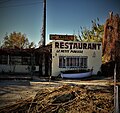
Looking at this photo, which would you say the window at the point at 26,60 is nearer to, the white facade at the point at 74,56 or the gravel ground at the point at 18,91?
the white facade at the point at 74,56

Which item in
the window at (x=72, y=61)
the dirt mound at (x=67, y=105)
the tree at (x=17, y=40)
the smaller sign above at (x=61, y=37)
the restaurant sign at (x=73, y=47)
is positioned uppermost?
the tree at (x=17, y=40)

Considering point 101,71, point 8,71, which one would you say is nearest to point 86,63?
point 101,71

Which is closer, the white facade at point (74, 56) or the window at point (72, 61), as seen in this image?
the white facade at point (74, 56)

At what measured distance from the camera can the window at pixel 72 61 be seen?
24.2m

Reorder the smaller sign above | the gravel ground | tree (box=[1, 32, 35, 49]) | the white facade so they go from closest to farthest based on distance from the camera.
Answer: the gravel ground, the white facade, the smaller sign above, tree (box=[1, 32, 35, 49])

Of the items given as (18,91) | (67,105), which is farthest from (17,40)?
(67,105)

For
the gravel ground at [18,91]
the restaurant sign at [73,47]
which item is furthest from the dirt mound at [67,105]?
the restaurant sign at [73,47]

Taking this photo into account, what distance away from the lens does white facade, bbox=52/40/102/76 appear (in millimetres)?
23875

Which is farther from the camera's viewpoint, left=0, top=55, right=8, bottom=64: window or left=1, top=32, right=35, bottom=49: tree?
left=1, top=32, right=35, bottom=49: tree

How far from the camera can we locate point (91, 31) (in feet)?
152

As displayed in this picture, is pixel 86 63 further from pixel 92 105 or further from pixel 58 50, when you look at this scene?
pixel 92 105

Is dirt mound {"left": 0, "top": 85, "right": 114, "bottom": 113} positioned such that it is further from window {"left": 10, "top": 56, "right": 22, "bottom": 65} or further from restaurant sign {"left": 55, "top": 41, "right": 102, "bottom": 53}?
window {"left": 10, "top": 56, "right": 22, "bottom": 65}

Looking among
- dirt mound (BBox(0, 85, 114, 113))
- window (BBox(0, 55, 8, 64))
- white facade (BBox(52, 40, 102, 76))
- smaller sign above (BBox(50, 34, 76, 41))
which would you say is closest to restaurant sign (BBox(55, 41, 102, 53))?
white facade (BBox(52, 40, 102, 76))

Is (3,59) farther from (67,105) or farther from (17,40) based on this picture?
(17,40)
